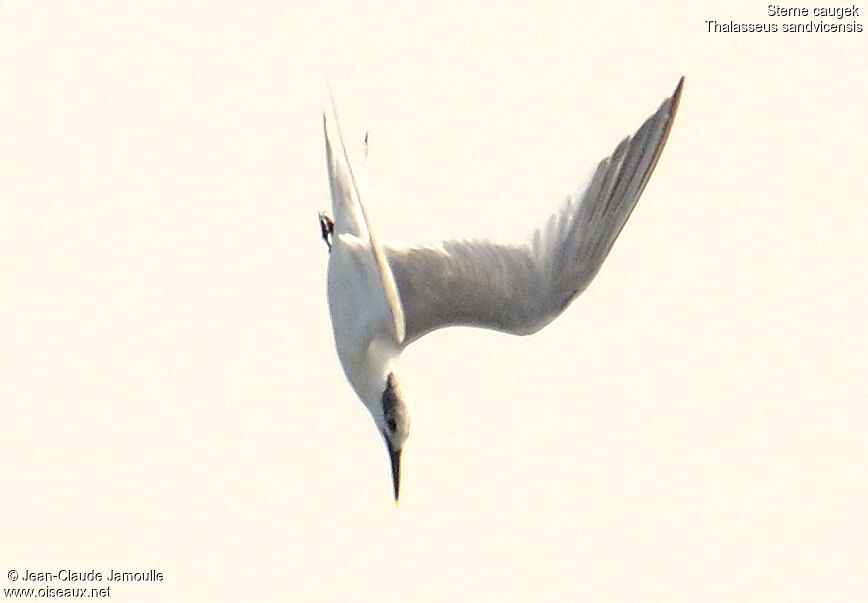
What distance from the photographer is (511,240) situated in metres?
3.56

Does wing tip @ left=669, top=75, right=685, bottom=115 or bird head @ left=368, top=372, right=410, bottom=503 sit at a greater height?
wing tip @ left=669, top=75, right=685, bottom=115

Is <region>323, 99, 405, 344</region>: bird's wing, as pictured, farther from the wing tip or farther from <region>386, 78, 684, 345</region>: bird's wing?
the wing tip

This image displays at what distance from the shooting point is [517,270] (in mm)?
3516

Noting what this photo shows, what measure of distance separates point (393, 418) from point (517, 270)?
1.75 ft

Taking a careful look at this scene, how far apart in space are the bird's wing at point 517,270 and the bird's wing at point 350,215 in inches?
3.3

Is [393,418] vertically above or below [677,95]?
below

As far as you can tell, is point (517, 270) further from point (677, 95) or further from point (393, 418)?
point (677, 95)

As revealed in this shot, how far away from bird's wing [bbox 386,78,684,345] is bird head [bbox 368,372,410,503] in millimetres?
155

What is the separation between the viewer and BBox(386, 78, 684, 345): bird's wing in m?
3.46

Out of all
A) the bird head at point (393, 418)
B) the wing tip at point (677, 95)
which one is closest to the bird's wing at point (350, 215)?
the bird head at point (393, 418)

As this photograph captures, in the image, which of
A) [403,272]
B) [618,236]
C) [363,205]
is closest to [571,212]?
[618,236]

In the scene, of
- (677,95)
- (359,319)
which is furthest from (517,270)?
(677,95)

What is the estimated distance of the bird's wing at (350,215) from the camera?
3.28 meters

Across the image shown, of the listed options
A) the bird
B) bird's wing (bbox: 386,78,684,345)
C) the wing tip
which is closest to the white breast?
the bird
